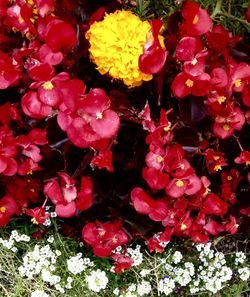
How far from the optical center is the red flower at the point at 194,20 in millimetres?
1229

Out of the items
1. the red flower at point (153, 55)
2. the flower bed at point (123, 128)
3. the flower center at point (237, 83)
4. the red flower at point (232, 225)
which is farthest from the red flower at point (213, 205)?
the red flower at point (153, 55)

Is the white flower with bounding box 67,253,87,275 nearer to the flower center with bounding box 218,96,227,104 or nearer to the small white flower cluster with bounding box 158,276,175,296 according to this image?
the small white flower cluster with bounding box 158,276,175,296

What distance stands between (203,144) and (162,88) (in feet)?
0.53

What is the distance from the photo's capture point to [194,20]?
1.25m

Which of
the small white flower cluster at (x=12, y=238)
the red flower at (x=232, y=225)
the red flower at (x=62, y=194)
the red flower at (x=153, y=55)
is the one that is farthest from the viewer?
the small white flower cluster at (x=12, y=238)

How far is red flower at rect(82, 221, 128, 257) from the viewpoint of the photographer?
1.53 m

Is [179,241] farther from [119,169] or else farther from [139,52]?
[139,52]

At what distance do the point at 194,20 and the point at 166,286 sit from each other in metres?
0.79

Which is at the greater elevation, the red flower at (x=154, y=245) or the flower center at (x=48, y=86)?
the flower center at (x=48, y=86)

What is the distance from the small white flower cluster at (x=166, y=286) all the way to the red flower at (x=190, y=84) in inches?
25.3

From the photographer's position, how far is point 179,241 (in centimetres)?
183

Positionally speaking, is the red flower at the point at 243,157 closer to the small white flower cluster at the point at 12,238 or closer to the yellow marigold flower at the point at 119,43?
the yellow marigold flower at the point at 119,43

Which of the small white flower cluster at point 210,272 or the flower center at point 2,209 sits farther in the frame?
the small white flower cluster at point 210,272

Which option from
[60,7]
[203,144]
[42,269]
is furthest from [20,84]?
[42,269]
